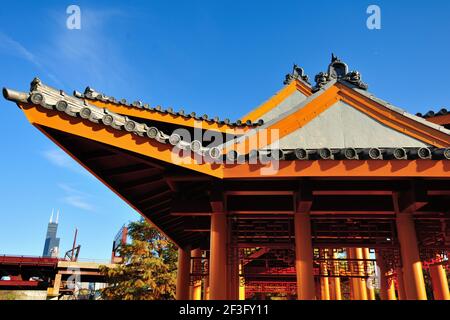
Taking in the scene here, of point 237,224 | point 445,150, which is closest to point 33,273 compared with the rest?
point 237,224

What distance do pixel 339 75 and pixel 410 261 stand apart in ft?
15.5

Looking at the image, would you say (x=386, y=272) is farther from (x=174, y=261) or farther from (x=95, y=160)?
(x=174, y=261)

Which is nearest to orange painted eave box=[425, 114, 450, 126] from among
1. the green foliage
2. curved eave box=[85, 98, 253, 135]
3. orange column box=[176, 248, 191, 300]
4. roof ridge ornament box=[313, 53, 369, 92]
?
roof ridge ornament box=[313, 53, 369, 92]

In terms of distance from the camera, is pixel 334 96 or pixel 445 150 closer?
pixel 445 150

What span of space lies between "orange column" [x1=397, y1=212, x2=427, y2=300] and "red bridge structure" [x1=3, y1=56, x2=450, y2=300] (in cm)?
2

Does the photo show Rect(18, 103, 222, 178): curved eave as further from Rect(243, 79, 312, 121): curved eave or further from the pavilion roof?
Rect(243, 79, 312, 121): curved eave

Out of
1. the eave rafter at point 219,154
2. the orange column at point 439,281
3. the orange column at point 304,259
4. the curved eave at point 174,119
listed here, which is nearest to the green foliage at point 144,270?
the curved eave at point 174,119

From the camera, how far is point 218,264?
614 centimetres

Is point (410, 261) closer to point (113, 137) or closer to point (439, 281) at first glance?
point (439, 281)

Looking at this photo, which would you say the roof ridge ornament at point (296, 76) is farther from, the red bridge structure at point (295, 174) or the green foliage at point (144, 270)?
the green foliage at point (144, 270)

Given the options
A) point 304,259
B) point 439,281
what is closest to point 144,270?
point 439,281
